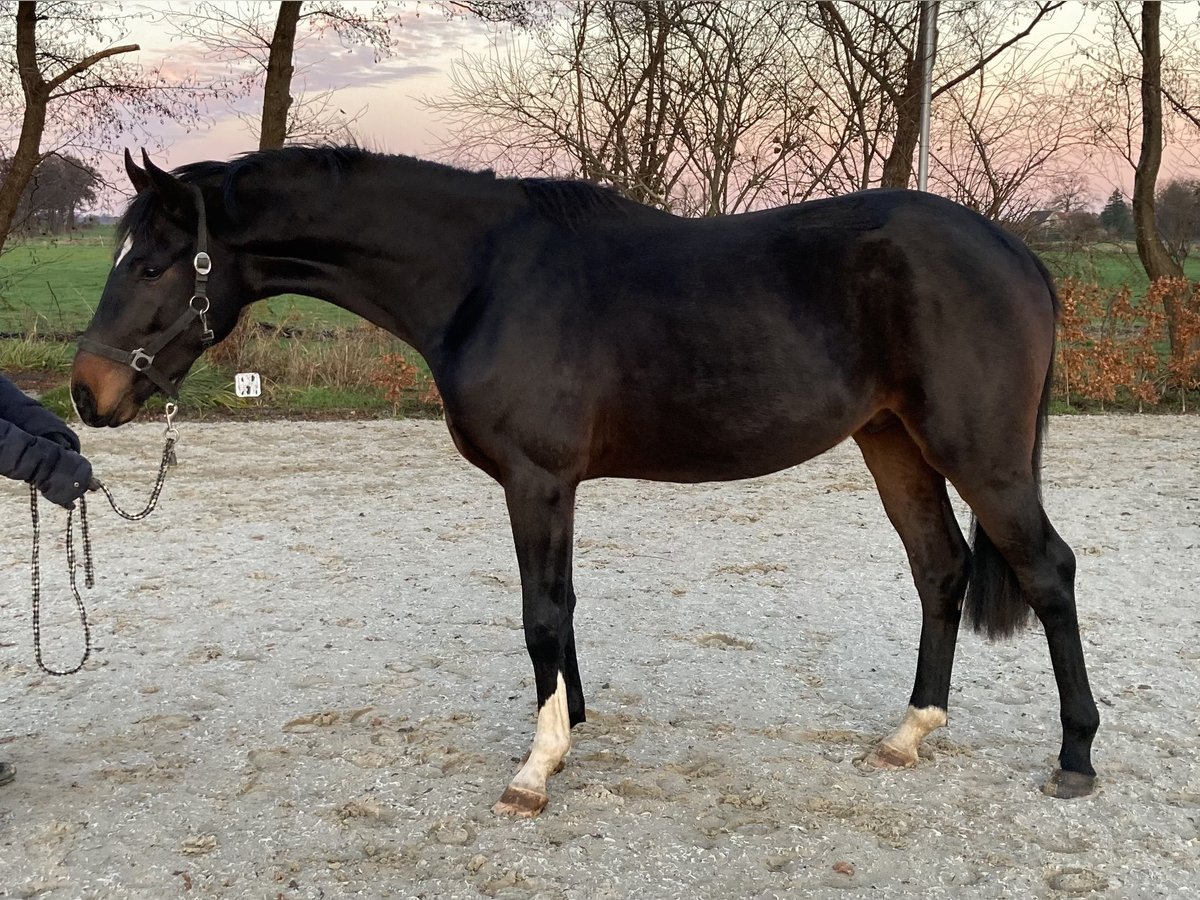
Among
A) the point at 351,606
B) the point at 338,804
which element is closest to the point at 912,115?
the point at 351,606

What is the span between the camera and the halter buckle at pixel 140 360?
2781 millimetres

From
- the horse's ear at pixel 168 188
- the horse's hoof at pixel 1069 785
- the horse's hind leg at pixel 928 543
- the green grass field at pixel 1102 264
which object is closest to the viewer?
the horse's ear at pixel 168 188

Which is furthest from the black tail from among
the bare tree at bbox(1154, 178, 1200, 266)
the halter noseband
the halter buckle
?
the bare tree at bbox(1154, 178, 1200, 266)

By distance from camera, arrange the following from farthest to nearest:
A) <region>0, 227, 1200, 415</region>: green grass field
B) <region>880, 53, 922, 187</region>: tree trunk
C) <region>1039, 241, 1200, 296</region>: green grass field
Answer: <region>1039, 241, 1200, 296</region>: green grass field, <region>0, 227, 1200, 415</region>: green grass field, <region>880, 53, 922, 187</region>: tree trunk

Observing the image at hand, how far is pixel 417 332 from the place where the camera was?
3.00m

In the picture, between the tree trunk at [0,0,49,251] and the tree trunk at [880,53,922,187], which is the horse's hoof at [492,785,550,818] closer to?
the tree trunk at [880,53,922,187]

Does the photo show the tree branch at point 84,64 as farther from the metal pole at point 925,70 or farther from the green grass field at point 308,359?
the metal pole at point 925,70

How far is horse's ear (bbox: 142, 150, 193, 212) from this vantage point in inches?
104

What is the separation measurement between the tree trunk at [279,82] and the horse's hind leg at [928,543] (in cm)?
999

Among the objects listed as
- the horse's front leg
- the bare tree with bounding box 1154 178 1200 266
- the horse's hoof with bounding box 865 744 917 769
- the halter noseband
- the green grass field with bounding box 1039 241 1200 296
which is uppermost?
the bare tree with bounding box 1154 178 1200 266

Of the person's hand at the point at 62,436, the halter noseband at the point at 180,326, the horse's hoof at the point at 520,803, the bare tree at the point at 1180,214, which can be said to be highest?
the bare tree at the point at 1180,214

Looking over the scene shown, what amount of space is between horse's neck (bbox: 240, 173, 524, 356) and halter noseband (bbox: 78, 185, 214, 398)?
158 millimetres

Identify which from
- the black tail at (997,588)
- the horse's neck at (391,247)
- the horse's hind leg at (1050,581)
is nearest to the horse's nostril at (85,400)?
the horse's neck at (391,247)

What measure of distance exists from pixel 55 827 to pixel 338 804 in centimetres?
78
